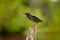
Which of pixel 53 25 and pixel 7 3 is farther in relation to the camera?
pixel 53 25

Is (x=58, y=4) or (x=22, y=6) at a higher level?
(x=58, y=4)

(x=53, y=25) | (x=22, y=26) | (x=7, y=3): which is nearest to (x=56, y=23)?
(x=53, y=25)

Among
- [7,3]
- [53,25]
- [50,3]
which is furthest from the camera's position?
[53,25]

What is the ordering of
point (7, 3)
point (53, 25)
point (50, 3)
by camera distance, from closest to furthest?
point (7, 3)
point (50, 3)
point (53, 25)

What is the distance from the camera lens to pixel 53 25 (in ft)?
22.0

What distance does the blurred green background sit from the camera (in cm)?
534

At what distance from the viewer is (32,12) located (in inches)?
204

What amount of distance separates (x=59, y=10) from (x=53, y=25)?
1.42 ft

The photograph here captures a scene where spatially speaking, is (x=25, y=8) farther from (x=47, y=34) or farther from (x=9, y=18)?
(x=47, y=34)

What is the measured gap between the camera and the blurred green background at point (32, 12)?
5336mm

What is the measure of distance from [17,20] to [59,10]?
1635 millimetres

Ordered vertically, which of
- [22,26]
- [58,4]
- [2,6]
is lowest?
[22,26]

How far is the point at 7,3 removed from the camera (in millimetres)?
5375

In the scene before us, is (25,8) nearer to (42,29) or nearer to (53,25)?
(42,29)
